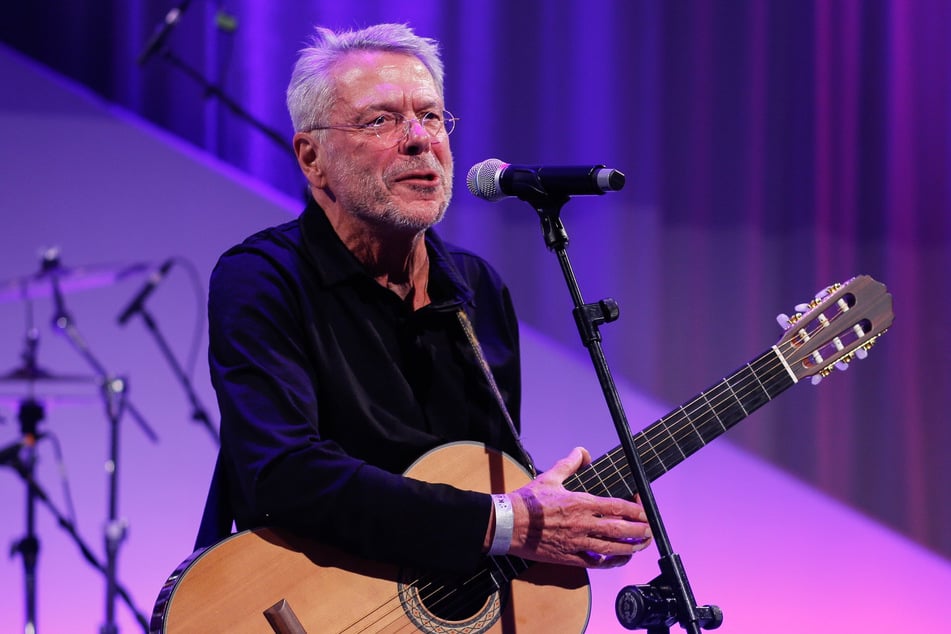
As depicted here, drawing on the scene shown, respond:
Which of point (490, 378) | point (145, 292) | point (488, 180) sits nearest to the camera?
point (488, 180)

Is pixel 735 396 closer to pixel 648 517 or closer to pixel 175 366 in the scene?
pixel 648 517

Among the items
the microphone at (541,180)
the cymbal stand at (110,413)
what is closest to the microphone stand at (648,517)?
the microphone at (541,180)

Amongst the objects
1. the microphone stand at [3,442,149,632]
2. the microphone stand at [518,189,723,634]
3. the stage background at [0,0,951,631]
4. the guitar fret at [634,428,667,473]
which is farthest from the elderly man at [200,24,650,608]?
the microphone stand at [3,442,149,632]

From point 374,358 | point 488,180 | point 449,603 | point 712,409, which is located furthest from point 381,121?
point 449,603

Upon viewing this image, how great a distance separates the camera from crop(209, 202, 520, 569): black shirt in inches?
85.8

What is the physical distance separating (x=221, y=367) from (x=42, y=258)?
2.10 metres

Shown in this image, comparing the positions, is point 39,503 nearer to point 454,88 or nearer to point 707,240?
point 454,88

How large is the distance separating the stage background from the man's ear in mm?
1572

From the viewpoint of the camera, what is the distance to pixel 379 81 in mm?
2557

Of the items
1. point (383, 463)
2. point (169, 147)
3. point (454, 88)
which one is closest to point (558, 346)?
point (454, 88)

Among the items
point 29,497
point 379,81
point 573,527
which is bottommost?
point 29,497

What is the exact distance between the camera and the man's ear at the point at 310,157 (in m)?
2.66

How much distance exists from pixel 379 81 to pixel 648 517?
1.26m

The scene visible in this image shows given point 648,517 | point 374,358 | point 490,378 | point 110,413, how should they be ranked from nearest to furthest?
point 648,517, point 374,358, point 490,378, point 110,413
